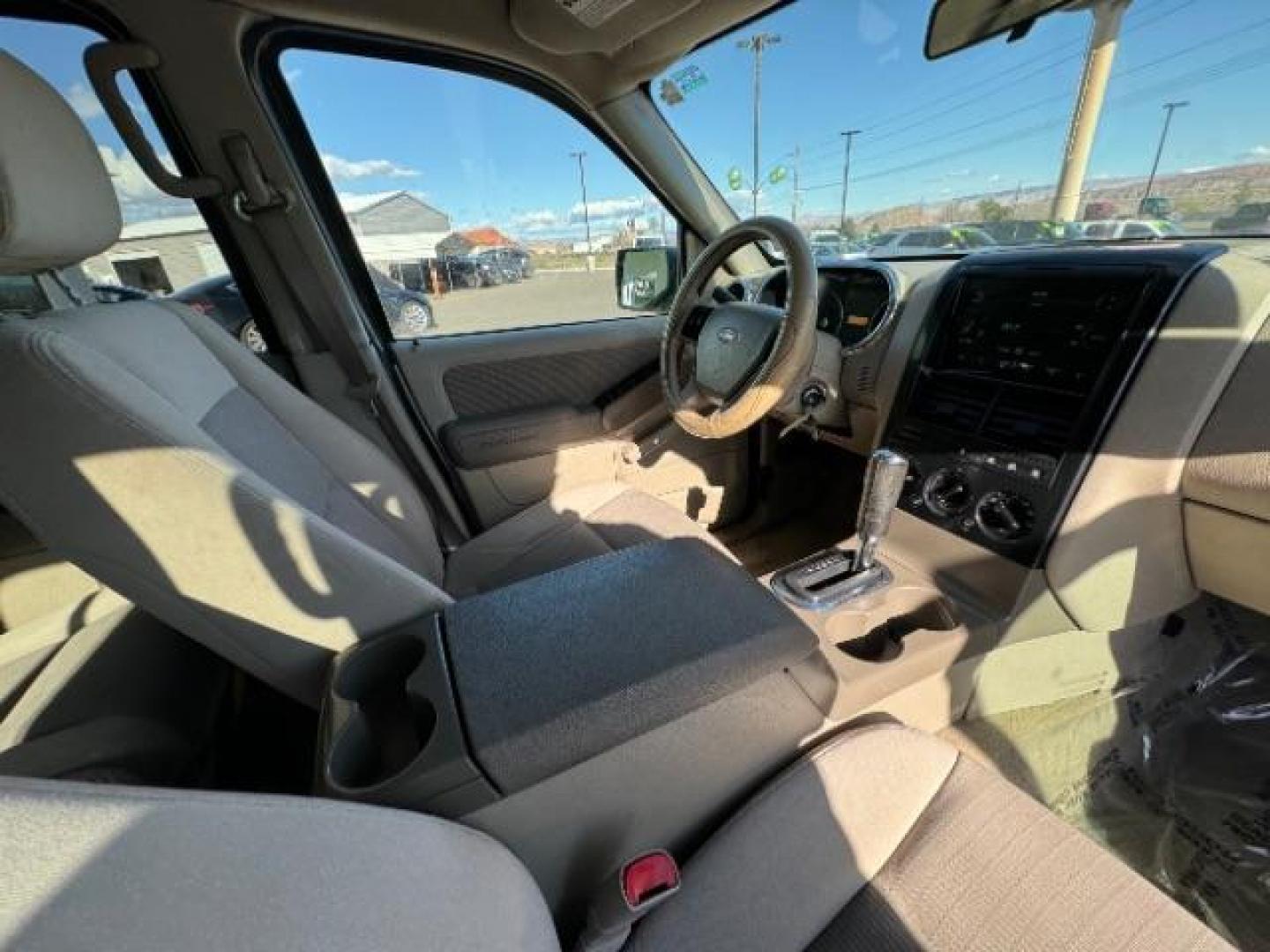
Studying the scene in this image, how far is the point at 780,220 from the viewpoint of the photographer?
1226 millimetres

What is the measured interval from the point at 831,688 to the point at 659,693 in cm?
31

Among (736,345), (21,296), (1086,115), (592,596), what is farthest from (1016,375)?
(21,296)

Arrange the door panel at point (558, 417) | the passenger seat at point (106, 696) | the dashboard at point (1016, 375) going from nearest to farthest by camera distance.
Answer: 1. the passenger seat at point (106, 696)
2. the dashboard at point (1016, 375)
3. the door panel at point (558, 417)

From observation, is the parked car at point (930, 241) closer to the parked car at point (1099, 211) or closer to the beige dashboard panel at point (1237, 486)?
the parked car at point (1099, 211)

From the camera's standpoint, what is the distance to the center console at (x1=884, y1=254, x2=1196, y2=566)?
937mm

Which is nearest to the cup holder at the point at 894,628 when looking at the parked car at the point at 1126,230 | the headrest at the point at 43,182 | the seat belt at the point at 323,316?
the parked car at the point at 1126,230

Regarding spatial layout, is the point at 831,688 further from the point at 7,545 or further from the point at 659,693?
the point at 7,545

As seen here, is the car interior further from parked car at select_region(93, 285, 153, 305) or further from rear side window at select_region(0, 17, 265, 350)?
parked car at select_region(93, 285, 153, 305)

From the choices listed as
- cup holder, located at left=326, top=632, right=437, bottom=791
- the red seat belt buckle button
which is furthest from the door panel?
the red seat belt buckle button

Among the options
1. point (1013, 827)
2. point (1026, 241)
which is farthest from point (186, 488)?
point (1026, 241)

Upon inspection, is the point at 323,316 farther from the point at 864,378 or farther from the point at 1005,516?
the point at 1005,516

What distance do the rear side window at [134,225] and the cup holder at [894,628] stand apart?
1.38 m

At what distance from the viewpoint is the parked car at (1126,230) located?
45.6 inches

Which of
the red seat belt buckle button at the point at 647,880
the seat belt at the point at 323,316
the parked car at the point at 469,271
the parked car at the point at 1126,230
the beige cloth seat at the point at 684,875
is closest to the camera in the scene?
the beige cloth seat at the point at 684,875
